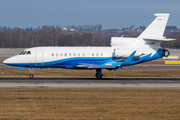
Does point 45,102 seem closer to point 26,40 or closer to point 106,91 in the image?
point 106,91

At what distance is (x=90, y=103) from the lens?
883 inches

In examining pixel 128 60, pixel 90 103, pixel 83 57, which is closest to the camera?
pixel 90 103

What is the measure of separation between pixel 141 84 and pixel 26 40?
125346 mm

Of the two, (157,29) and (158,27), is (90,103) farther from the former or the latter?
(158,27)

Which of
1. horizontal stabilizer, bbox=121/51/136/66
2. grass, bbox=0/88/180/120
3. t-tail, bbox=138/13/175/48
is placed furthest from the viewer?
t-tail, bbox=138/13/175/48

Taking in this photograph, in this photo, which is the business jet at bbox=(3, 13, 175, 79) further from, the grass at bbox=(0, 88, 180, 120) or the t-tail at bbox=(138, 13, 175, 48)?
the grass at bbox=(0, 88, 180, 120)

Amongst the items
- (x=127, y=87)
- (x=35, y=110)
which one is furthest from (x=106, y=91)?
(x=35, y=110)

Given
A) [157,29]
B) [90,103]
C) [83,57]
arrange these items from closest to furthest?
[90,103], [83,57], [157,29]

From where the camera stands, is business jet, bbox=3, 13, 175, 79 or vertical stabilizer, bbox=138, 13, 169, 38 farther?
vertical stabilizer, bbox=138, 13, 169, 38

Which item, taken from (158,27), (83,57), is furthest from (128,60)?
(158,27)

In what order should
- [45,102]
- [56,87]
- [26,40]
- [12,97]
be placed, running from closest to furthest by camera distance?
[45,102] → [12,97] → [56,87] → [26,40]

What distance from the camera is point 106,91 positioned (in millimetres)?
27188

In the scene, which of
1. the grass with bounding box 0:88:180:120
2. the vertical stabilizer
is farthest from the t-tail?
the grass with bounding box 0:88:180:120

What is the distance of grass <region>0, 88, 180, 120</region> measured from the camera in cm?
1903
